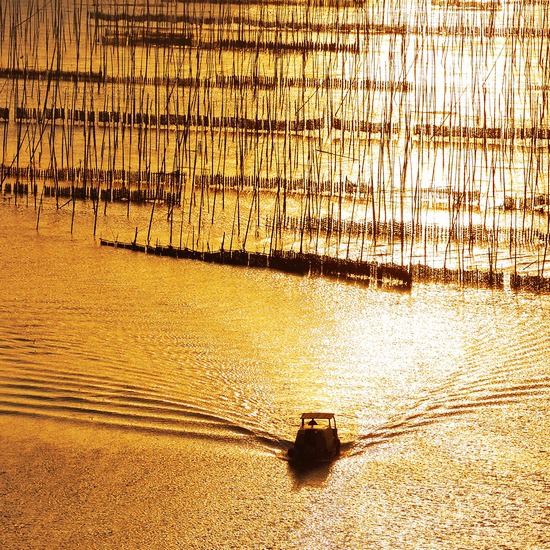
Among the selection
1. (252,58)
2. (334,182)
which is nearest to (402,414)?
(334,182)

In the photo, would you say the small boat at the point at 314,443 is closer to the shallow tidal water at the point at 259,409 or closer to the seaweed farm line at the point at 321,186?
the shallow tidal water at the point at 259,409

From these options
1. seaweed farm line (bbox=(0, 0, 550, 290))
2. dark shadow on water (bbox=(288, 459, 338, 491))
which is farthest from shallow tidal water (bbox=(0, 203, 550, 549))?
seaweed farm line (bbox=(0, 0, 550, 290))

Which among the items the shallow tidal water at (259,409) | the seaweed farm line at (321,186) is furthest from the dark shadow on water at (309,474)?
the seaweed farm line at (321,186)

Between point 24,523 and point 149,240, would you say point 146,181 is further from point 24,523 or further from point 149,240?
point 24,523

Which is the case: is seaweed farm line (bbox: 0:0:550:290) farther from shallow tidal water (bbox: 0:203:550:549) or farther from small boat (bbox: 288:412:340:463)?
small boat (bbox: 288:412:340:463)

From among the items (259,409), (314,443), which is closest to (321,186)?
(259,409)

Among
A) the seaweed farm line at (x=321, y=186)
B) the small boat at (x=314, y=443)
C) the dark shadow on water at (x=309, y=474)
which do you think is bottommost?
the dark shadow on water at (x=309, y=474)
